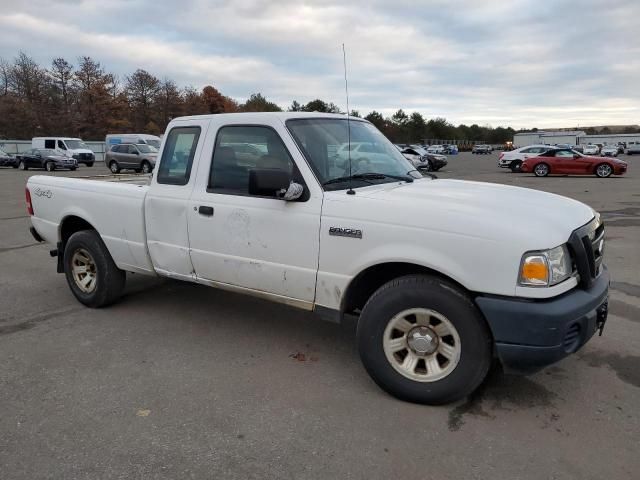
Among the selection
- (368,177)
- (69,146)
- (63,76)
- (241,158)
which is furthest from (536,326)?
(63,76)

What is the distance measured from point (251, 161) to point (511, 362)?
92.2 inches

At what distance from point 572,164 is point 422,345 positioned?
2469 cm

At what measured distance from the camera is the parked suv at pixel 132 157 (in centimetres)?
2784

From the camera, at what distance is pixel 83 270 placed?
5312 millimetres

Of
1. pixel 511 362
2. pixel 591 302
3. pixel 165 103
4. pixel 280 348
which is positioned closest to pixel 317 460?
pixel 511 362

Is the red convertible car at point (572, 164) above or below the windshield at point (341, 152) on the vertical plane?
below

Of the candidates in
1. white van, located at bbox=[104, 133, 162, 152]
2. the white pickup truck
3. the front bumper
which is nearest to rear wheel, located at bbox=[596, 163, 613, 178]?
the white pickup truck

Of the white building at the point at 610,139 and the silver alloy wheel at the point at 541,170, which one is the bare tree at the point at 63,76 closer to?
the silver alloy wheel at the point at 541,170

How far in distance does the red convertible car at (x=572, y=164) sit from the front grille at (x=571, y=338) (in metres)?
24.5

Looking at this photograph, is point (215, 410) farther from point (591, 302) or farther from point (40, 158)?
point (40, 158)

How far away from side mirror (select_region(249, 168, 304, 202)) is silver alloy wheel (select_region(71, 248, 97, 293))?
2.63 meters

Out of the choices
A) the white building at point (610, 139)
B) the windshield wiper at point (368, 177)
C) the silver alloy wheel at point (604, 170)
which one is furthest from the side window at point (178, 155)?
the white building at point (610, 139)

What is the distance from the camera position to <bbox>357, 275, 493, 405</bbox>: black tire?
3023 mm

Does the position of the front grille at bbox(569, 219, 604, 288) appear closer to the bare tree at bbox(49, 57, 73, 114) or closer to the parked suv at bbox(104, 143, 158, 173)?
the parked suv at bbox(104, 143, 158, 173)
